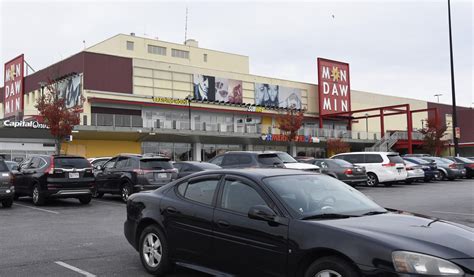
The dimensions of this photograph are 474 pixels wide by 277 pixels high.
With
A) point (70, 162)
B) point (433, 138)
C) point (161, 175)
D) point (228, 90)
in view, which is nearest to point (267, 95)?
point (228, 90)

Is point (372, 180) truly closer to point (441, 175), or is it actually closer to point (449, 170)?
point (441, 175)

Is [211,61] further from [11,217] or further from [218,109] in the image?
[11,217]

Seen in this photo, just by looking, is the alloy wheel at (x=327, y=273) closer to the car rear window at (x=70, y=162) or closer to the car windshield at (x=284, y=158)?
the car rear window at (x=70, y=162)

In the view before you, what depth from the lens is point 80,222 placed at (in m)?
11.4

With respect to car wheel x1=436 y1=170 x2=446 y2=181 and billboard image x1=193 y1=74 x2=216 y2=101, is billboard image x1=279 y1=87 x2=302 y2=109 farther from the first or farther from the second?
car wheel x1=436 y1=170 x2=446 y2=181

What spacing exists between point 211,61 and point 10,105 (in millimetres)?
25197

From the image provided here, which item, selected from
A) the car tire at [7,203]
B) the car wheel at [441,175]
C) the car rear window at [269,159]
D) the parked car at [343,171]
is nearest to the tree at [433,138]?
the car wheel at [441,175]

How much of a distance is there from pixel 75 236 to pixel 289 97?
51.4m

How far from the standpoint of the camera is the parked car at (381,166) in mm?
23141

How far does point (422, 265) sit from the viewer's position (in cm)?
408

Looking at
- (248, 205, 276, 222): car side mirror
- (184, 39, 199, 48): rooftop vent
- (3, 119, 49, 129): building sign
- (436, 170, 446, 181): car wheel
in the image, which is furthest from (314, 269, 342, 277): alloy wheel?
(184, 39, 199, 48): rooftop vent

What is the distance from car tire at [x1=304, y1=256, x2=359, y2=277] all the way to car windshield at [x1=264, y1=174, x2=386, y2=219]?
1.81 ft

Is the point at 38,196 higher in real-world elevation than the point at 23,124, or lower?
lower

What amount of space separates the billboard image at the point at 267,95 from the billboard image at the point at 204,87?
6091 mm
